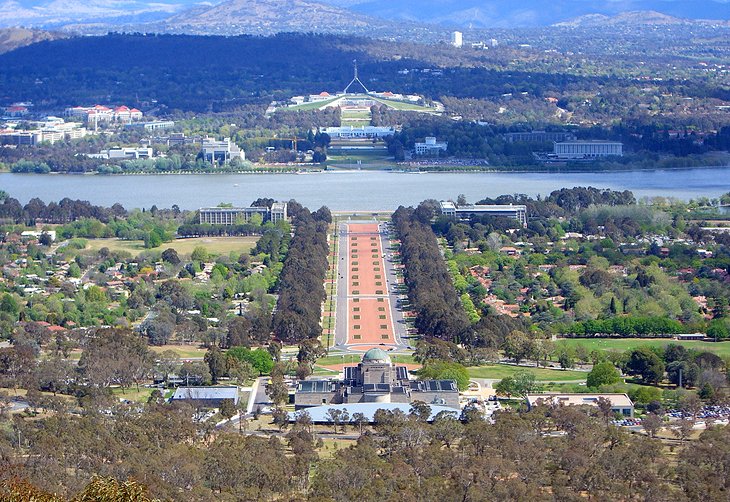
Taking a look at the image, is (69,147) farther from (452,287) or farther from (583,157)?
(452,287)

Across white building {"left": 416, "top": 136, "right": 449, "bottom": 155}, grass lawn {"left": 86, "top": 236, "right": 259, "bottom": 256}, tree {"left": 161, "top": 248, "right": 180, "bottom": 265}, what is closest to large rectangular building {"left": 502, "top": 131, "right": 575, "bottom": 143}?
white building {"left": 416, "top": 136, "right": 449, "bottom": 155}

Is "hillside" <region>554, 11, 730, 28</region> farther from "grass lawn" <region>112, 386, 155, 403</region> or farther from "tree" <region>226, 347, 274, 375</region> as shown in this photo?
"grass lawn" <region>112, 386, 155, 403</region>

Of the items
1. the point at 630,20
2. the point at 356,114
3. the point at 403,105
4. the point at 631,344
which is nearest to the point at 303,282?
the point at 631,344

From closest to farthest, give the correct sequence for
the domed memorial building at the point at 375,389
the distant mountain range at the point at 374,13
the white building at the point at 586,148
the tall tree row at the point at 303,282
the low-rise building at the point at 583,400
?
the low-rise building at the point at 583,400 < the domed memorial building at the point at 375,389 < the tall tree row at the point at 303,282 < the white building at the point at 586,148 < the distant mountain range at the point at 374,13

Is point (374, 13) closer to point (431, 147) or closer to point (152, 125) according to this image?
point (152, 125)

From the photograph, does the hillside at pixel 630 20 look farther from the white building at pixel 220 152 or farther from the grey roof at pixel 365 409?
the grey roof at pixel 365 409

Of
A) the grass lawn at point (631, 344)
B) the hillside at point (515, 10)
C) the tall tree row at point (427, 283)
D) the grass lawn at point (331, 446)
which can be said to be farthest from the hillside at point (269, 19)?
the grass lawn at point (331, 446)
